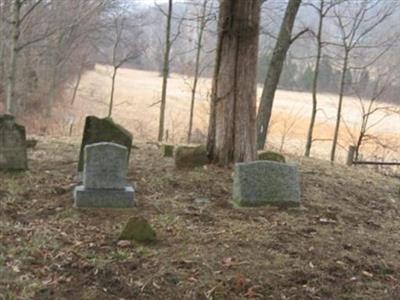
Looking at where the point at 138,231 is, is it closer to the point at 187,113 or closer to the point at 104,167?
the point at 104,167

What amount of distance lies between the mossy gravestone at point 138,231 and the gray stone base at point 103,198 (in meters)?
1.30

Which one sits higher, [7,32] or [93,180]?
[7,32]

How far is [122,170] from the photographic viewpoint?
6816mm

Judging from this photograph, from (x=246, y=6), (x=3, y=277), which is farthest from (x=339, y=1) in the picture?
(x=3, y=277)

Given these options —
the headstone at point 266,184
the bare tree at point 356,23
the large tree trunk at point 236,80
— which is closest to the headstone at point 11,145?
the large tree trunk at point 236,80

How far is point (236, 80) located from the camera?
888 cm

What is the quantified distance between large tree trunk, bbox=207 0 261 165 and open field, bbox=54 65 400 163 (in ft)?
45.5

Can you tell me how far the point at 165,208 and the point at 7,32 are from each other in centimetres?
1726

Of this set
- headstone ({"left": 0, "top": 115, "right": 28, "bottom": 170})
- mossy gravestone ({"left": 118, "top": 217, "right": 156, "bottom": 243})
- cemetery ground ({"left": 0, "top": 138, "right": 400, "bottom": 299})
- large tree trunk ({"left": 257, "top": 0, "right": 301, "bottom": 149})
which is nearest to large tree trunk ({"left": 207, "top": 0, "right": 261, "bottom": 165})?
cemetery ground ({"left": 0, "top": 138, "right": 400, "bottom": 299})

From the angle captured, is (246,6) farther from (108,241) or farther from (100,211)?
(108,241)

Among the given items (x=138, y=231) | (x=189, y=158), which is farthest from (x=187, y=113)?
(x=138, y=231)

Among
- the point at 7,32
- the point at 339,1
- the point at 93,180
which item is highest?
the point at 339,1

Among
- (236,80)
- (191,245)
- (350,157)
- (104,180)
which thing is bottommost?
(350,157)

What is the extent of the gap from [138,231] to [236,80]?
413 centimetres
